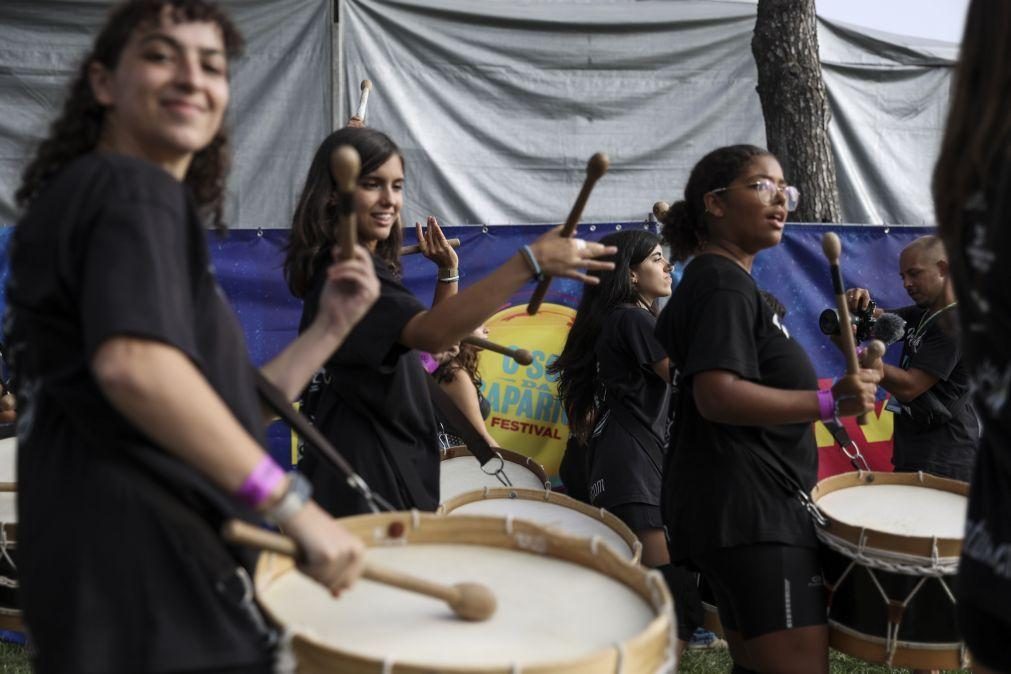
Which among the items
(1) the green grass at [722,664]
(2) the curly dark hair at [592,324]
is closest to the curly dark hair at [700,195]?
(2) the curly dark hair at [592,324]

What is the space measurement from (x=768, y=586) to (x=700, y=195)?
1.18 m

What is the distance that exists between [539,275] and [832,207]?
431 centimetres

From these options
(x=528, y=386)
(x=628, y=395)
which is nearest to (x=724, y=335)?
(x=628, y=395)

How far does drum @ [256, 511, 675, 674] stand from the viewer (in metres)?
1.49

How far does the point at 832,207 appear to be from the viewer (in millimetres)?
6215

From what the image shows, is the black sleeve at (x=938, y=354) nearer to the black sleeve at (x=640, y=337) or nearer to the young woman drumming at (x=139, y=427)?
the black sleeve at (x=640, y=337)

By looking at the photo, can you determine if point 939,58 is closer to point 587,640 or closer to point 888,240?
point 888,240

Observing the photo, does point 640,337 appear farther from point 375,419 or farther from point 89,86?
point 89,86

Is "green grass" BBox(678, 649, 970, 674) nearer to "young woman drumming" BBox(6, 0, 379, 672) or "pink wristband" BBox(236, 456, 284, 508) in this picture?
"young woman drumming" BBox(6, 0, 379, 672)

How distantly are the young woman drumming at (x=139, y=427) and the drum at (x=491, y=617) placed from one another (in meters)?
0.12

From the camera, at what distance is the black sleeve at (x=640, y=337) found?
4258 mm

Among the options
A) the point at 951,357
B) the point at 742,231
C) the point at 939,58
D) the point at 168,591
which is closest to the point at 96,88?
the point at 168,591

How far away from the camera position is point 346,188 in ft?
6.12

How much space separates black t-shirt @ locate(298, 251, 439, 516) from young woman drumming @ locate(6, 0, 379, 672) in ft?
3.55
